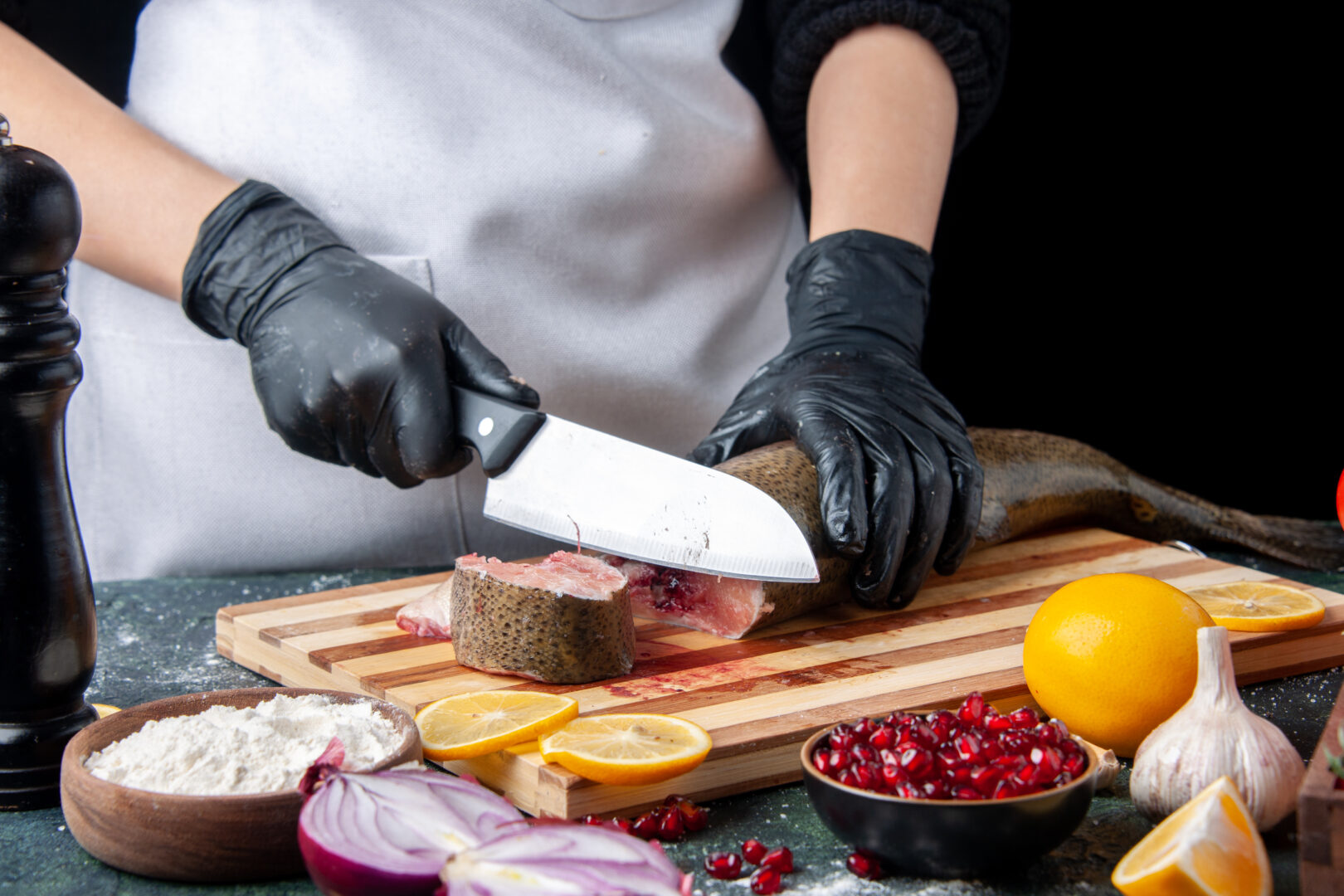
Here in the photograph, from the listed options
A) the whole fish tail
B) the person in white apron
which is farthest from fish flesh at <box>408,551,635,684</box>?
the whole fish tail

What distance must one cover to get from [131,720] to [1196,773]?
4.42ft

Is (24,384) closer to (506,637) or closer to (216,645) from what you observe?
(506,637)

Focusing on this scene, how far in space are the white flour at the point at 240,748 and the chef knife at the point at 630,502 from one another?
0.68 m

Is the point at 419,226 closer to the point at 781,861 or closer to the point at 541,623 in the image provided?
the point at 541,623

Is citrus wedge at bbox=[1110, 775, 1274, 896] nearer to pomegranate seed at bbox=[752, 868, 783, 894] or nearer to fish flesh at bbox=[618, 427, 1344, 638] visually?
pomegranate seed at bbox=[752, 868, 783, 894]

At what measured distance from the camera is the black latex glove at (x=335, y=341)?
2334 millimetres

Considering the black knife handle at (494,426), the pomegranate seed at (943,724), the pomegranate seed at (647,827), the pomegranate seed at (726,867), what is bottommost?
the pomegranate seed at (647,827)

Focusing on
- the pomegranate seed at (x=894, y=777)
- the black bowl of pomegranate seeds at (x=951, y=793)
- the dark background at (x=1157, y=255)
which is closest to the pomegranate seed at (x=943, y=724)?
the black bowl of pomegranate seeds at (x=951, y=793)

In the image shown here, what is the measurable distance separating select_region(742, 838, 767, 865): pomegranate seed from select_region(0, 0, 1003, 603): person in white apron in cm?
112

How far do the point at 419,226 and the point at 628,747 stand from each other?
1.66 meters

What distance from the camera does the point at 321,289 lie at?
2.43 m

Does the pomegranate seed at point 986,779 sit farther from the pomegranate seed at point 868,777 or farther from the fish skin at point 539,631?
the fish skin at point 539,631

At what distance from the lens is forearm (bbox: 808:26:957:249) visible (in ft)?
9.72

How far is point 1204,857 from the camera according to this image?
1.24 meters
